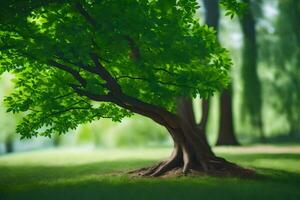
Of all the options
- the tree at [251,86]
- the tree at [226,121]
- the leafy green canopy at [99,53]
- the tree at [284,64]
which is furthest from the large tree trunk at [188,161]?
the tree at [284,64]

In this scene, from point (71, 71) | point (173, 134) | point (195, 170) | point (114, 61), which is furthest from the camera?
point (173, 134)

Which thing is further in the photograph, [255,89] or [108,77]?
[255,89]

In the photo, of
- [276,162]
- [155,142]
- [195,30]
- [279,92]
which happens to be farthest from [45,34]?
[155,142]

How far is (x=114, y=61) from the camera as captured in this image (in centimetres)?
1192

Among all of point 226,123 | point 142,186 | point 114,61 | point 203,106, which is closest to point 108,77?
point 114,61

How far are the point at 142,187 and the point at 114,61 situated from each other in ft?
10.3

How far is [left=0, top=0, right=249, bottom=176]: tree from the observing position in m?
10.6

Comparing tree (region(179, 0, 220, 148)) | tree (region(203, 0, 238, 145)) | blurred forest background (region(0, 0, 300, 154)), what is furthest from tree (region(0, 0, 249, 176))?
tree (region(203, 0, 238, 145))

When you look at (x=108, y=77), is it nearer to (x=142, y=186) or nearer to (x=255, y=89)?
(x=142, y=186)

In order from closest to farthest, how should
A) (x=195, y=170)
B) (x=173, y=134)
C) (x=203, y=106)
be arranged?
(x=195, y=170)
(x=173, y=134)
(x=203, y=106)

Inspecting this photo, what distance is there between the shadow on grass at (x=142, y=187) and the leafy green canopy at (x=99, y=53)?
1.49 metres

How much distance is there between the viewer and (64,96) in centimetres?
1245

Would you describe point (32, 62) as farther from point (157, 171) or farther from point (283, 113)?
point (283, 113)

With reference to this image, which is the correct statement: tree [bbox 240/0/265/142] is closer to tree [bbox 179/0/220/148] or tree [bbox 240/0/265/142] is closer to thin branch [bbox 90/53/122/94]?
tree [bbox 179/0/220/148]
